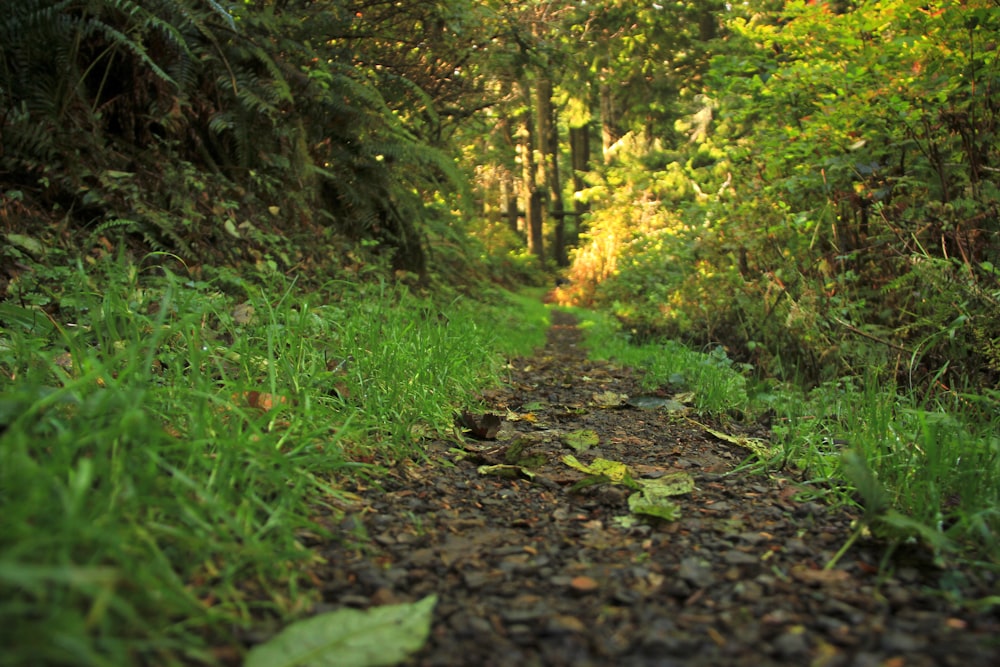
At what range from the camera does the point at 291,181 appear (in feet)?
18.0

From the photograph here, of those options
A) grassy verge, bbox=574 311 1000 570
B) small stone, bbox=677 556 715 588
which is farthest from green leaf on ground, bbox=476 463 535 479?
grassy verge, bbox=574 311 1000 570

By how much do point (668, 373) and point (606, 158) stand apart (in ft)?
48.8

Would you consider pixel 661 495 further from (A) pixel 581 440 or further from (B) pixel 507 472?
(A) pixel 581 440

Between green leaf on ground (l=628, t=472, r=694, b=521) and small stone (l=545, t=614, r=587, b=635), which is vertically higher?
small stone (l=545, t=614, r=587, b=635)

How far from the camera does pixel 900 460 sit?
1917 millimetres

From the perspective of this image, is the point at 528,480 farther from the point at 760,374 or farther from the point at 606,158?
the point at 606,158

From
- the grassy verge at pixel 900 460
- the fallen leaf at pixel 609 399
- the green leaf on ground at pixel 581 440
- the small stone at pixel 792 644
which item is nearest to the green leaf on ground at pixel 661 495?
the grassy verge at pixel 900 460

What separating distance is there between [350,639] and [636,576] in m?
0.62

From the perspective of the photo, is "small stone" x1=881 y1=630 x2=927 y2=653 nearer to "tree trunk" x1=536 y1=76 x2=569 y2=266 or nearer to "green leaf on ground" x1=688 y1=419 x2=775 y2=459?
"green leaf on ground" x1=688 y1=419 x2=775 y2=459

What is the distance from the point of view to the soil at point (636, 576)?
109 centimetres

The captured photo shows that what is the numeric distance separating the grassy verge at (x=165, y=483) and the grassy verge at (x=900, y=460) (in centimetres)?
126

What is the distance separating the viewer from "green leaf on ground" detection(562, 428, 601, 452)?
8.35ft

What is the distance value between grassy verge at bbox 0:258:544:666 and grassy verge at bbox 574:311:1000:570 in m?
1.26

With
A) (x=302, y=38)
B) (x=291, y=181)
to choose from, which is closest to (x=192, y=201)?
(x=291, y=181)
